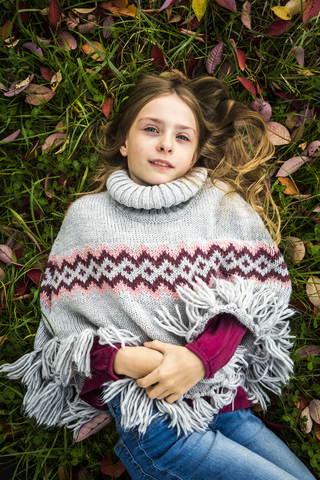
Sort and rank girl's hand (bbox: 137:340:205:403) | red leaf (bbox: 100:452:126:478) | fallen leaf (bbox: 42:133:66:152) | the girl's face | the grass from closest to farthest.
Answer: girl's hand (bbox: 137:340:205:403) → the girl's face → red leaf (bbox: 100:452:126:478) → the grass → fallen leaf (bbox: 42:133:66:152)

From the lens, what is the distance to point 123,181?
175 cm

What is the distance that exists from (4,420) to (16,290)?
2.46ft

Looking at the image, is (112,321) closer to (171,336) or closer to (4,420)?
(171,336)

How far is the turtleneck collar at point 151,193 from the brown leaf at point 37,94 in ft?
2.49

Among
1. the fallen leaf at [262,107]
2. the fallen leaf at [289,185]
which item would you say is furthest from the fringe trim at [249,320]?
the fallen leaf at [262,107]

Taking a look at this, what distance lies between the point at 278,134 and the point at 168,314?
1.30 metres

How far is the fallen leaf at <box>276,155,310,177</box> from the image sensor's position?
205 cm

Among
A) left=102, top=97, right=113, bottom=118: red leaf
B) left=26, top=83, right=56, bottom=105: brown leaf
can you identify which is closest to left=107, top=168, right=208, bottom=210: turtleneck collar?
left=102, top=97, right=113, bottom=118: red leaf

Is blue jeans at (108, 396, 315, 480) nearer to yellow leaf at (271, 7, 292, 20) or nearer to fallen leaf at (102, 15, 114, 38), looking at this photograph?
fallen leaf at (102, 15, 114, 38)

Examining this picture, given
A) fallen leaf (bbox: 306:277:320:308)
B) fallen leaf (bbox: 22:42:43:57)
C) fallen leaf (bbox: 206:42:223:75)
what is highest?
fallen leaf (bbox: 206:42:223:75)

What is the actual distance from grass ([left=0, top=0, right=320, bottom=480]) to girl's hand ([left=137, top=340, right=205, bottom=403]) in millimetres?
705

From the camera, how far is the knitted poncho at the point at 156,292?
63.0 inches

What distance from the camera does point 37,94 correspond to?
80.0 inches

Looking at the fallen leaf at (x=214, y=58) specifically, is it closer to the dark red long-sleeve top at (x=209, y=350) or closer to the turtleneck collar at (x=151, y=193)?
the turtleneck collar at (x=151, y=193)
